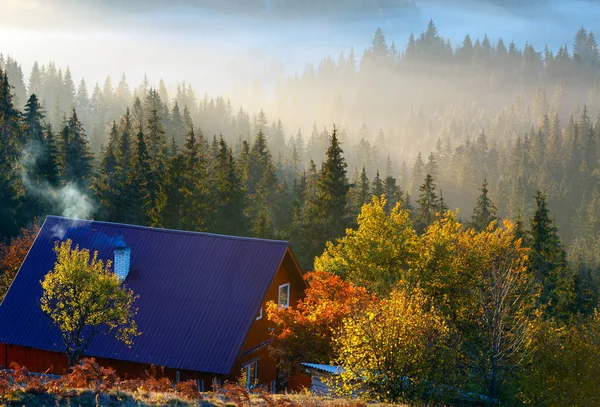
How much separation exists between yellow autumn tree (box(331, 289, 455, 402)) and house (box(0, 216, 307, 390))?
304 inches

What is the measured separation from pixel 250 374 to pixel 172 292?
18.4 feet

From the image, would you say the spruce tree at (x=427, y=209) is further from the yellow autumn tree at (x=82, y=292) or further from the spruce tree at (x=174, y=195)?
the yellow autumn tree at (x=82, y=292)

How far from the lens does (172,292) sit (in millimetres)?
33406

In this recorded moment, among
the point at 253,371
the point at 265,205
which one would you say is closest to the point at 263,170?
the point at 265,205

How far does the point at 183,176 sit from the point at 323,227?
15033 mm

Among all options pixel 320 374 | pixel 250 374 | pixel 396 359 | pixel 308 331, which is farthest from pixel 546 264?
pixel 396 359

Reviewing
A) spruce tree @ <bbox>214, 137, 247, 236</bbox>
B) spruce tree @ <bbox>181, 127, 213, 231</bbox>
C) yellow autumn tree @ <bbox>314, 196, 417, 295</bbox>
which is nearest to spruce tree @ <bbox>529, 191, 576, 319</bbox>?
yellow autumn tree @ <bbox>314, 196, 417, 295</bbox>

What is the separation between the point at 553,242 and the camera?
6109 centimetres

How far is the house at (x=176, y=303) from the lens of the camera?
3095cm

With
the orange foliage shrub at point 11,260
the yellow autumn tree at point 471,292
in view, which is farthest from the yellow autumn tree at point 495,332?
the orange foliage shrub at point 11,260

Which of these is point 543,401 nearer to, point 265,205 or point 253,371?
point 253,371

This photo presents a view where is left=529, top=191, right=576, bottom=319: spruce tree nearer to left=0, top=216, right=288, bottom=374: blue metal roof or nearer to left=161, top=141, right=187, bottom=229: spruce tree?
left=161, top=141, right=187, bottom=229: spruce tree

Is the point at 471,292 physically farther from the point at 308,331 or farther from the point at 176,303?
the point at 176,303

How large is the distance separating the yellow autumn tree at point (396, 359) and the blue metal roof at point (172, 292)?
25.4 feet
